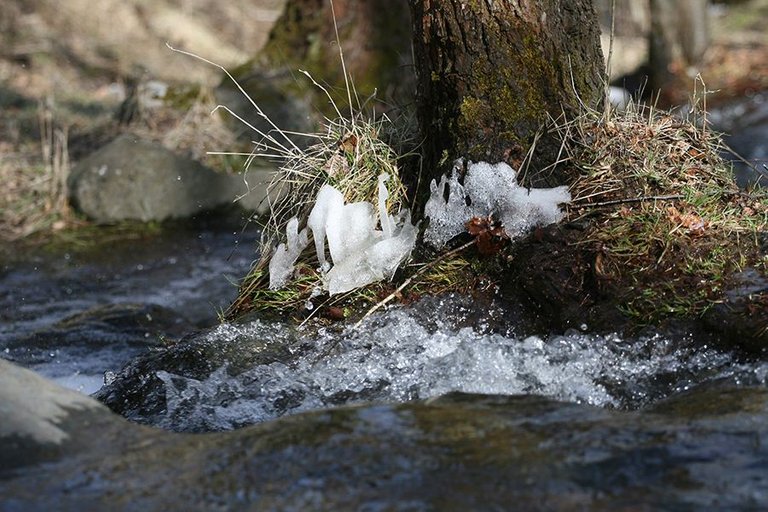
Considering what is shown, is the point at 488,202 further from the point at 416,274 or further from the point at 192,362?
the point at 192,362

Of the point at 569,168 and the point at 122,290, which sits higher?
the point at 569,168

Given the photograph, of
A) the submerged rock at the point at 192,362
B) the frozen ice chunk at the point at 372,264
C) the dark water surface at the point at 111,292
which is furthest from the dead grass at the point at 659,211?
the dark water surface at the point at 111,292

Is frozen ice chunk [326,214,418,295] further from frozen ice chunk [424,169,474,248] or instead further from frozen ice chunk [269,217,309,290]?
frozen ice chunk [269,217,309,290]

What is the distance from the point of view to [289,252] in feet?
14.8

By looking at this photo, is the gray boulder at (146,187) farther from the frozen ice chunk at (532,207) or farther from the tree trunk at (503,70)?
the frozen ice chunk at (532,207)

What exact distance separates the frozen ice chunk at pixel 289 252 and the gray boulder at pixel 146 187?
3.92 meters

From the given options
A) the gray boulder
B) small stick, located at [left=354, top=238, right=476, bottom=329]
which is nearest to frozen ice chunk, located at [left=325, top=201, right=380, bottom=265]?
small stick, located at [left=354, top=238, right=476, bottom=329]

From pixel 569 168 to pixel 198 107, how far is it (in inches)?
240

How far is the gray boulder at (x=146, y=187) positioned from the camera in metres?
8.38

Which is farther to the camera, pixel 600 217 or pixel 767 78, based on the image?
pixel 767 78

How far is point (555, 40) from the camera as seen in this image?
4.27 meters

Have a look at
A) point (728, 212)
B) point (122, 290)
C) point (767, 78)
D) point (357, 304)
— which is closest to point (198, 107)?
point (122, 290)

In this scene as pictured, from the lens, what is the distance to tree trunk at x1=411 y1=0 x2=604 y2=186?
4191 millimetres

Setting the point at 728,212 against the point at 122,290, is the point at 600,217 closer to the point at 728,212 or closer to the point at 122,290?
the point at 728,212
